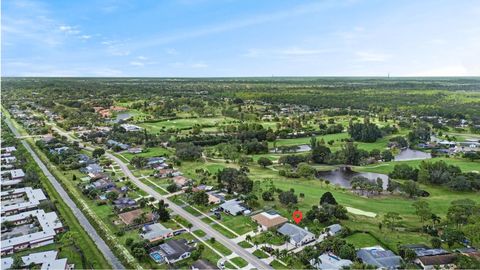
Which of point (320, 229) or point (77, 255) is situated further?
point (320, 229)

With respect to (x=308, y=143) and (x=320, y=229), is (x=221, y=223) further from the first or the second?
(x=308, y=143)

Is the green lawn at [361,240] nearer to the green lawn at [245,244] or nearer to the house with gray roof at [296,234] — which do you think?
the house with gray roof at [296,234]

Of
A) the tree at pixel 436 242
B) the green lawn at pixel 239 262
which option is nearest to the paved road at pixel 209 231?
the green lawn at pixel 239 262

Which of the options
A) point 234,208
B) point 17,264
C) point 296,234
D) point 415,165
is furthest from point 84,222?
point 415,165

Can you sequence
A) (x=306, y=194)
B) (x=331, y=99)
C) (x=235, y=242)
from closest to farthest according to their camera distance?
(x=235, y=242), (x=306, y=194), (x=331, y=99)

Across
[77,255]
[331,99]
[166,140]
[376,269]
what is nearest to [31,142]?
[166,140]

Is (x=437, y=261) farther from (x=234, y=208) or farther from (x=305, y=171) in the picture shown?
(x=305, y=171)
